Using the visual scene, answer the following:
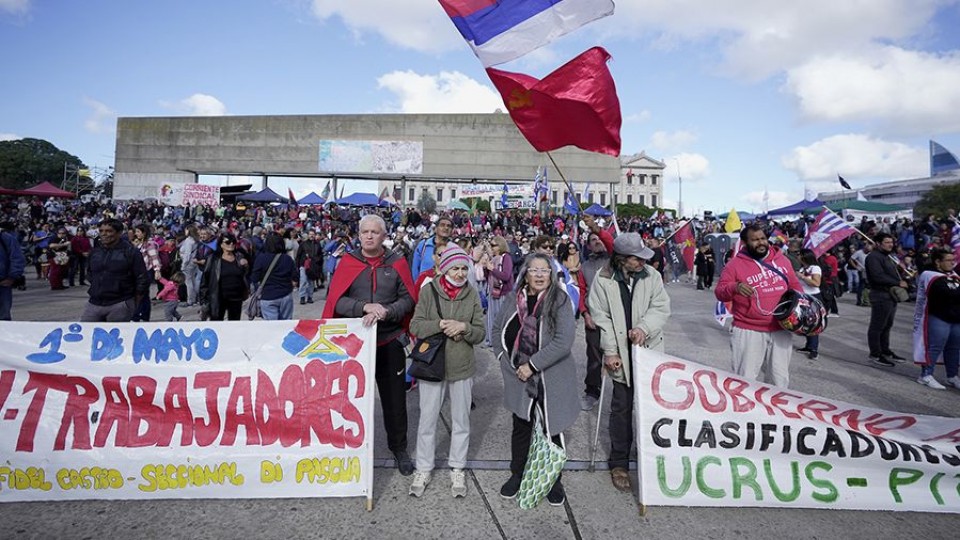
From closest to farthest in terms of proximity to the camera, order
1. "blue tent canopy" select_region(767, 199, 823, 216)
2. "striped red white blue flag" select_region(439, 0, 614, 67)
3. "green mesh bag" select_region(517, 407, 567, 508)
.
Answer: "green mesh bag" select_region(517, 407, 567, 508) < "striped red white blue flag" select_region(439, 0, 614, 67) < "blue tent canopy" select_region(767, 199, 823, 216)

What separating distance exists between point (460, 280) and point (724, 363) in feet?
17.4

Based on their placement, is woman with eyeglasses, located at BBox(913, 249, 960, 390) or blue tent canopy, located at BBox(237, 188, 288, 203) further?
blue tent canopy, located at BBox(237, 188, 288, 203)

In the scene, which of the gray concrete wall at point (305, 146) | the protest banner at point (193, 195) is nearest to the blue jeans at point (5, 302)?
the protest banner at point (193, 195)

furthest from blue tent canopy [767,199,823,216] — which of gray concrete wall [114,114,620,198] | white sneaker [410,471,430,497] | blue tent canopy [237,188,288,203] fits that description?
blue tent canopy [237,188,288,203]

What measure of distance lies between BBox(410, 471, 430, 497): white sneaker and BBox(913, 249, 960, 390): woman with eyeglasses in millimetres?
6411

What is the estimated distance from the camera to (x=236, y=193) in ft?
100

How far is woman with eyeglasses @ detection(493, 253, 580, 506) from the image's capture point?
3145 millimetres

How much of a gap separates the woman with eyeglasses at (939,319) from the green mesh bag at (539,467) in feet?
18.7

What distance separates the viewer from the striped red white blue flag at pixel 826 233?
8.58 meters

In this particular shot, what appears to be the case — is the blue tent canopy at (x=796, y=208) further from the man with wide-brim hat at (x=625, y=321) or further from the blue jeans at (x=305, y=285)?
the man with wide-brim hat at (x=625, y=321)

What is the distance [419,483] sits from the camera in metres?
3.28

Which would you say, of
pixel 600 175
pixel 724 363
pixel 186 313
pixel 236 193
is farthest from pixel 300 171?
pixel 724 363

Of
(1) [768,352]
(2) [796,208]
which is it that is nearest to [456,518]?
(1) [768,352]

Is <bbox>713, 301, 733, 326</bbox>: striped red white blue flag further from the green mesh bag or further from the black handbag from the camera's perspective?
the black handbag
